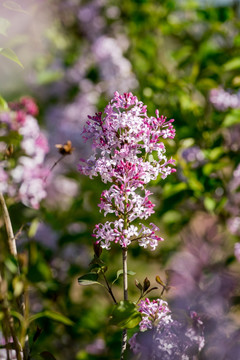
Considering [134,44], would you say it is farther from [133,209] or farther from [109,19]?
[133,209]

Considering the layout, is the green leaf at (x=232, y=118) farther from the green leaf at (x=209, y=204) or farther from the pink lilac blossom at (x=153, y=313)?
the pink lilac blossom at (x=153, y=313)

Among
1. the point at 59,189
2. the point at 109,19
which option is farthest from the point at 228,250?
the point at 109,19

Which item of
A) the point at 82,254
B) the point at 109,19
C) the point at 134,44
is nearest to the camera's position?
the point at 82,254

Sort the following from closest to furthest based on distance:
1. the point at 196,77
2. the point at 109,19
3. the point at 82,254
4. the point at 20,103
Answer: the point at 20,103, the point at 196,77, the point at 82,254, the point at 109,19

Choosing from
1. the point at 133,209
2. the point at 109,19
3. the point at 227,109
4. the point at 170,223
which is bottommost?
the point at 133,209

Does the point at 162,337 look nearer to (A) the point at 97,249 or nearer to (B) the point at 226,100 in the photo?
(A) the point at 97,249

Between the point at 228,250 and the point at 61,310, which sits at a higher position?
the point at 228,250

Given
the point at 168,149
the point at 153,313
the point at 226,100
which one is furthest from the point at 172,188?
the point at 153,313
